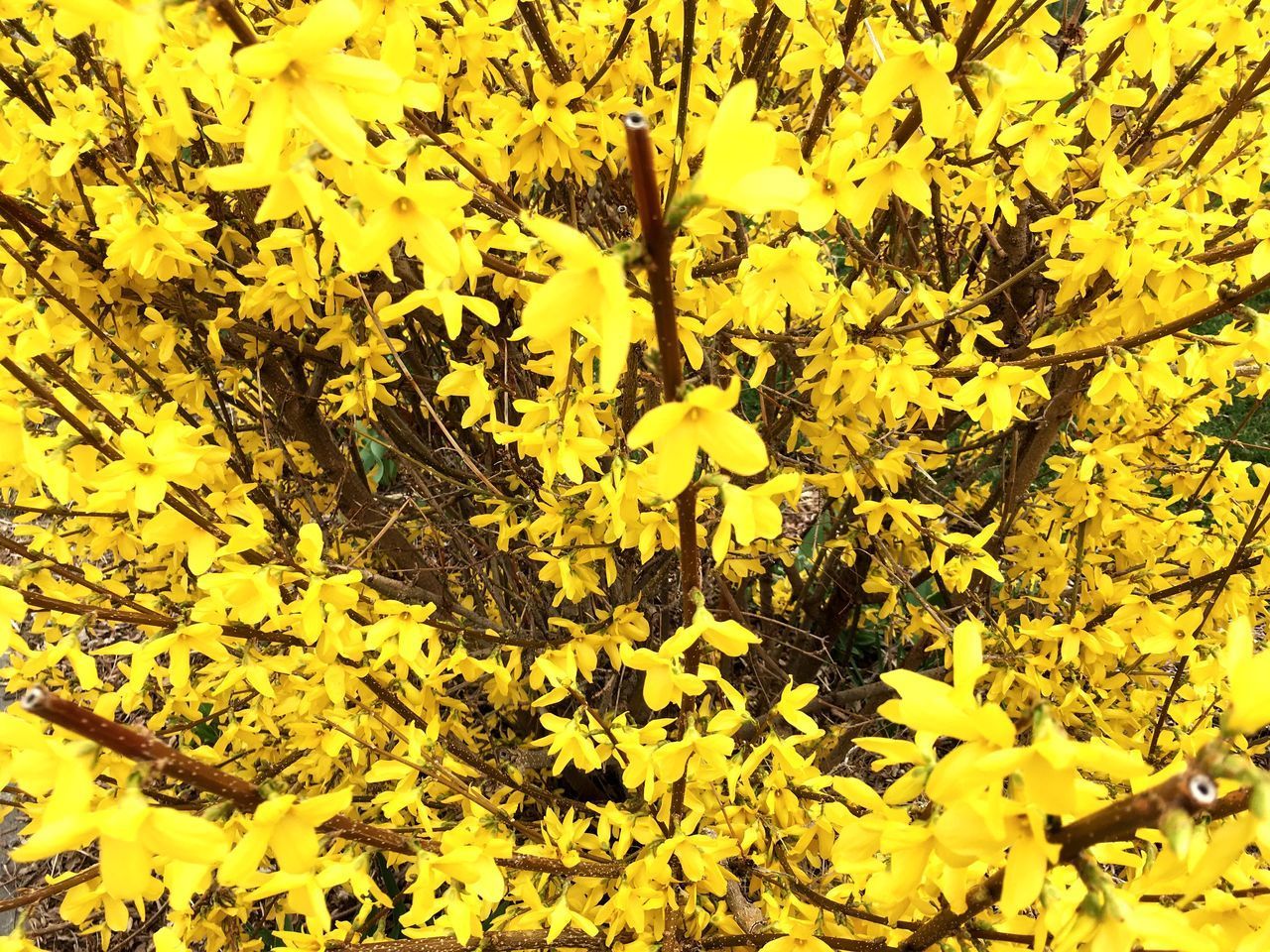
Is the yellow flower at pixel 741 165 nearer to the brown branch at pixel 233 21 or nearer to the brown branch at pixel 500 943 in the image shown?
the brown branch at pixel 233 21

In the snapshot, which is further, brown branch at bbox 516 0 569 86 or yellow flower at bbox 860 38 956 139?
brown branch at bbox 516 0 569 86

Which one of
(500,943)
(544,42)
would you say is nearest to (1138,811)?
(500,943)

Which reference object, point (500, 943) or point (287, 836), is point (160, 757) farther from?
point (500, 943)

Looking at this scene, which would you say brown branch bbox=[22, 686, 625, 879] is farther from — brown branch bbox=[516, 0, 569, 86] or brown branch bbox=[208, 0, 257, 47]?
brown branch bbox=[516, 0, 569, 86]

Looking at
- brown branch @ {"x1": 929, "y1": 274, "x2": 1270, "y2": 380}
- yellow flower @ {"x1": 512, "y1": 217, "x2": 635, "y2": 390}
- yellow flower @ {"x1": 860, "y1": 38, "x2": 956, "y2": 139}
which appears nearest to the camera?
yellow flower @ {"x1": 512, "y1": 217, "x2": 635, "y2": 390}

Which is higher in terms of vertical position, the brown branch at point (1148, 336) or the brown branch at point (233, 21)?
the brown branch at point (1148, 336)

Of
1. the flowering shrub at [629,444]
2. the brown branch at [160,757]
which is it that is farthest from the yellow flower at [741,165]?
the brown branch at [160,757]

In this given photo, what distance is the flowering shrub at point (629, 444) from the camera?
0.84 m

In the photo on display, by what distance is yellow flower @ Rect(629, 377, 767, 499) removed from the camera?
0.86m

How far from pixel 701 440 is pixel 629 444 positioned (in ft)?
0.36

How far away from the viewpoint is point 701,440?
0.89 metres

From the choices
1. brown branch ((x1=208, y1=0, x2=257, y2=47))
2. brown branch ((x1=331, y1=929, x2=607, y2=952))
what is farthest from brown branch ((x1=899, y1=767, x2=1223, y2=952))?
brown branch ((x1=208, y1=0, x2=257, y2=47))

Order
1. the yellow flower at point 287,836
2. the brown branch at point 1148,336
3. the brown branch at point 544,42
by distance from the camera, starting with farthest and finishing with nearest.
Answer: the brown branch at point 544,42
the brown branch at point 1148,336
the yellow flower at point 287,836

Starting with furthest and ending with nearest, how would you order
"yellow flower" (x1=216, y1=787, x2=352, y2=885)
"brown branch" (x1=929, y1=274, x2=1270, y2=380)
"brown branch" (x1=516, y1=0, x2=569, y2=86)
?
"brown branch" (x1=516, y1=0, x2=569, y2=86)
"brown branch" (x1=929, y1=274, x2=1270, y2=380)
"yellow flower" (x1=216, y1=787, x2=352, y2=885)
